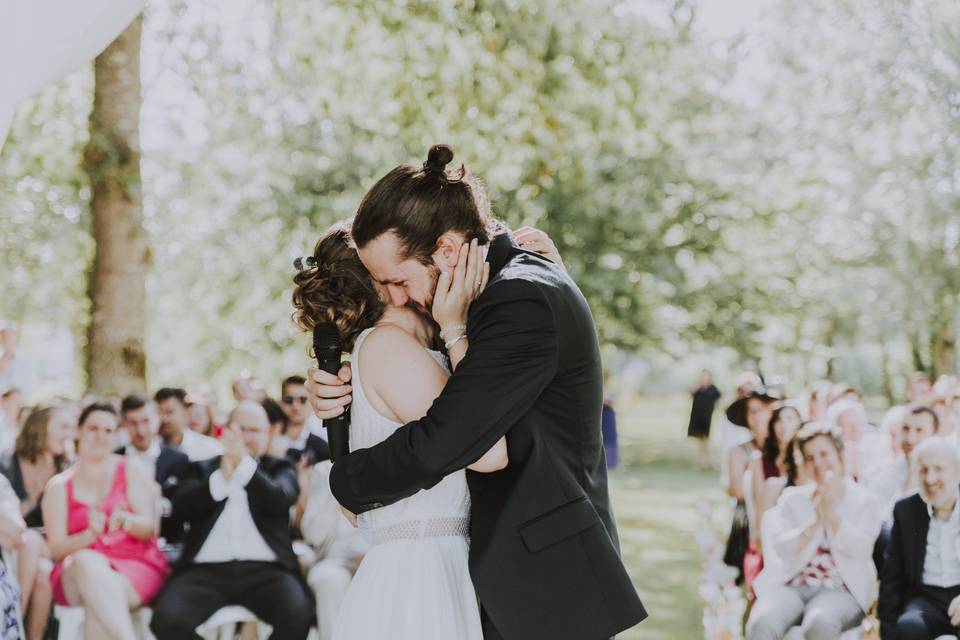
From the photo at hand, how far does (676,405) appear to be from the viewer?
2062 inches

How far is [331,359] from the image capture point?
2.52m

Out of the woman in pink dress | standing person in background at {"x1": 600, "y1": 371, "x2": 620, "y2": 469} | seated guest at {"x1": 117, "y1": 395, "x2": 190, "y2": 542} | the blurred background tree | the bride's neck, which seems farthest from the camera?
standing person in background at {"x1": 600, "y1": 371, "x2": 620, "y2": 469}

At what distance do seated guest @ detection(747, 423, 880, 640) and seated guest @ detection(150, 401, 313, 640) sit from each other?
2.46 m

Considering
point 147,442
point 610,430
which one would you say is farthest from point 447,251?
point 610,430

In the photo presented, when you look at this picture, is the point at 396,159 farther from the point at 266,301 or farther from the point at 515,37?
the point at 515,37

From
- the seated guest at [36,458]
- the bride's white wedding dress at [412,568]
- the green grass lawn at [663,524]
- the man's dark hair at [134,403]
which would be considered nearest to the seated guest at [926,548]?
the green grass lawn at [663,524]

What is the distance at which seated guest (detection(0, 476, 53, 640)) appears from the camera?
5195 mm

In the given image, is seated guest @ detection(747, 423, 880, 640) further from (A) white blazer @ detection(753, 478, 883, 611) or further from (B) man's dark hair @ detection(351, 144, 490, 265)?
(B) man's dark hair @ detection(351, 144, 490, 265)

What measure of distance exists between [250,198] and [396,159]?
9.65 feet

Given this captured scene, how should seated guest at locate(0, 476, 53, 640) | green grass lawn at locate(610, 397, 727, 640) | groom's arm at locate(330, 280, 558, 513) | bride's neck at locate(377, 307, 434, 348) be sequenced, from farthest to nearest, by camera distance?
1. green grass lawn at locate(610, 397, 727, 640)
2. seated guest at locate(0, 476, 53, 640)
3. bride's neck at locate(377, 307, 434, 348)
4. groom's arm at locate(330, 280, 558, 513)

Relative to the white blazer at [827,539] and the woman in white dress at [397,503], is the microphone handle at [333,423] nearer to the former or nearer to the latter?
the woman in white dress at [397,503]

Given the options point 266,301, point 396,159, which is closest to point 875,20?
point 396,159

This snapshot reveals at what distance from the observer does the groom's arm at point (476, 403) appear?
7.24ft

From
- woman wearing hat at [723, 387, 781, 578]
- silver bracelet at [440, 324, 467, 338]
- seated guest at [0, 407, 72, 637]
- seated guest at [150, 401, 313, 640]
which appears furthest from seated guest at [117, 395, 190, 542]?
silver bracelet at [440, 324, 467, 338]
